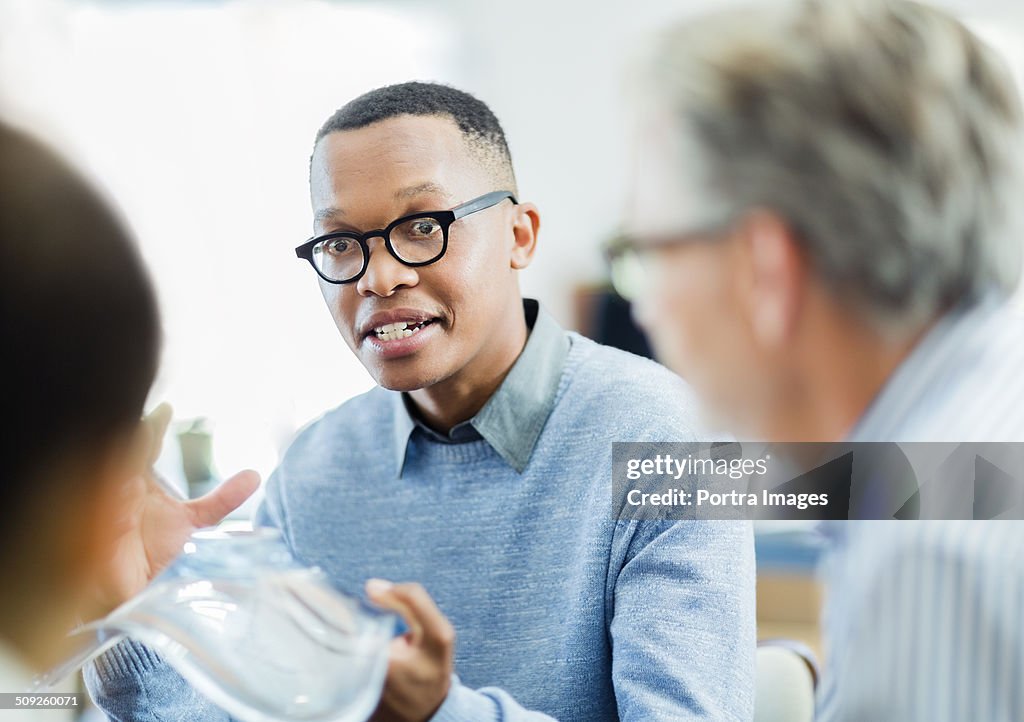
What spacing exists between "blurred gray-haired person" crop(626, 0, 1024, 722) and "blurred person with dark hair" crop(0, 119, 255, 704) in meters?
0.63

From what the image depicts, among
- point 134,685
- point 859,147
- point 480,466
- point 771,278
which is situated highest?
point 859,147

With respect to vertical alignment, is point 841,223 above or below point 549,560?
above

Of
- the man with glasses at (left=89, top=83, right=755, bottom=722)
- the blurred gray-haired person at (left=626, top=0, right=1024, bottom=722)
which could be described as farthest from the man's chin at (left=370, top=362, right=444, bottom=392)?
the blurred gray-haired person at (left=626, top=0, right=1024, bottom=722)

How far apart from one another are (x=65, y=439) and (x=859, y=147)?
3.04 feet

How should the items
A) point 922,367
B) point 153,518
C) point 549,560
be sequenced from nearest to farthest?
1. point 922,367
2. point 549,560
3. point 153,518

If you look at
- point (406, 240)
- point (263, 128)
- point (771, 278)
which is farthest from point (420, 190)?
point (771, 278)

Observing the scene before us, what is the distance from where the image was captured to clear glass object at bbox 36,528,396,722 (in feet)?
3.02

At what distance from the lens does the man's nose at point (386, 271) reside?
3.61ft

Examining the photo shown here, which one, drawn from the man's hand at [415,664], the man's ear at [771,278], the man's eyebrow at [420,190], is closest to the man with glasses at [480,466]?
the man's eyebrow at [420,190]

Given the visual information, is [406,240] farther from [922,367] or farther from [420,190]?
[922,367]

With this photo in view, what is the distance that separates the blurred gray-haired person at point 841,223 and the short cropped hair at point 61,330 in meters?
0.58

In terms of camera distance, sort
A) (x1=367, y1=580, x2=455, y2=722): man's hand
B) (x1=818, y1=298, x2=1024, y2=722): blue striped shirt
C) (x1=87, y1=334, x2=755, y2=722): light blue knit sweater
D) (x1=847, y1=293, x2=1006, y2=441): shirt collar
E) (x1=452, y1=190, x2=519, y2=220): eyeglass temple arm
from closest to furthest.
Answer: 1. (x1=818, y1=298, x2=1024, y2=722): blue striped shirt
2. (x1=847, y1=293, x2=1006, y2=441): shirt collar
3. (x1=367, y1=580, x2=455, y2=722): man's hand
4. (x1=87, y1=334, x2=755, y2=722): light blue knit sweater
5. (x1=452, y1=190, x2=519, y2=220): eyeglass temple arm

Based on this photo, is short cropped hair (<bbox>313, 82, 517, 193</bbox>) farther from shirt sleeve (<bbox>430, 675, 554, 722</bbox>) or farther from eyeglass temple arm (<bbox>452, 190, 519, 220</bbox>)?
shirt sleeve (<bbox>430, 675, 554, 722</bbox>)

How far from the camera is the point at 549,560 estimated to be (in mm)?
1067
